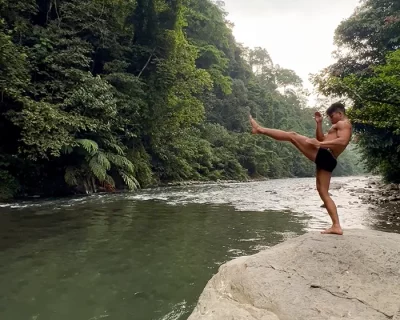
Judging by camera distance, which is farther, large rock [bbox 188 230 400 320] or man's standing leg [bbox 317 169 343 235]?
man's standing leg [bbox 317 169 343 235]

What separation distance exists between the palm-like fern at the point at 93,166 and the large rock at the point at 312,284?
1224 cm

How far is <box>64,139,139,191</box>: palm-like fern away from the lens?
604 inches

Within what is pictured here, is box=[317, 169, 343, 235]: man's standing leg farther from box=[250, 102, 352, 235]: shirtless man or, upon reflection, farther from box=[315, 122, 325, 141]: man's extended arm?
box=[315, 122, 325, 141]: man's extended arm

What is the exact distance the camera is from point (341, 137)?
433 cm

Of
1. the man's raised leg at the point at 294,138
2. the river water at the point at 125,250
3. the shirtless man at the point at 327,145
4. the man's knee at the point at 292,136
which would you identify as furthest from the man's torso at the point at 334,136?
the river water at the point at 125,250

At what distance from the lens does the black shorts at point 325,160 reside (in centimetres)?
445

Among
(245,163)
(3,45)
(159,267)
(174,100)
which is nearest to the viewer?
(159,267)

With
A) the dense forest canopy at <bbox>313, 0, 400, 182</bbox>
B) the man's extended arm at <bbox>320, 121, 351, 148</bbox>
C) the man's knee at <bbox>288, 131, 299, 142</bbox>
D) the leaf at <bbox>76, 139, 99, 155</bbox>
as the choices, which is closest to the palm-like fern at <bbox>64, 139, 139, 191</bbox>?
the leaf at <bbox>76, 139, 99, 155</bbox>

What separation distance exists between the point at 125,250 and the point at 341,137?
3805mm

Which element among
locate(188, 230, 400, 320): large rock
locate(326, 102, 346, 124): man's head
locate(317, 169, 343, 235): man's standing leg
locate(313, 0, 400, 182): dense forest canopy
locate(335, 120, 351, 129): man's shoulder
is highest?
locate(313, 0, 400, 182): dense forest canopy

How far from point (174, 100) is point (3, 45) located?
11.9m

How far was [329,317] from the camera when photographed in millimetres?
2805

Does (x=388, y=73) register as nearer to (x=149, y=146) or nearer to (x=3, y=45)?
(x=3, y=45)

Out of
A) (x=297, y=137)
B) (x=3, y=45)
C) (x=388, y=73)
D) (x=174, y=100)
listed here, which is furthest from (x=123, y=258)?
(x=174, y=100)
